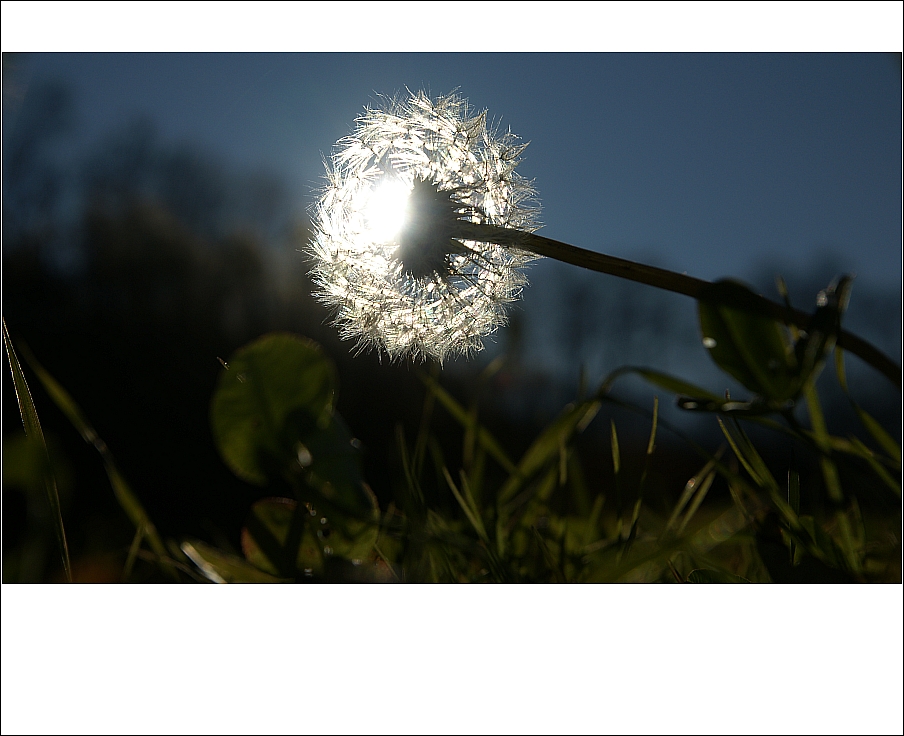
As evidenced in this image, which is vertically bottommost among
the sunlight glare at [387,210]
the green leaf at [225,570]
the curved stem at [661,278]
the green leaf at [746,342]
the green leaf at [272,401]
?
the green leaf at [225,570]

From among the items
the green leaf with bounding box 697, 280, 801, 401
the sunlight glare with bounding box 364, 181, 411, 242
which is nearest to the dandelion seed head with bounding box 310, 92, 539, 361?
the sunlight glare with bounding box 364, 181, 411, 242

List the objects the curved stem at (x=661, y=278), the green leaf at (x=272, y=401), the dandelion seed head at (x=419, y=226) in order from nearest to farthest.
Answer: the green leaf at (x=272, y=401), the curved stem at (x=661, y=278), the dandelion seed head at (x=419, y=226)

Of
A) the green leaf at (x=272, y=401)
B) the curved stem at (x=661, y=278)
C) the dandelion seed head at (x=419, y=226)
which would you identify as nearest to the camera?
the green leaf at (x=272, y=401)

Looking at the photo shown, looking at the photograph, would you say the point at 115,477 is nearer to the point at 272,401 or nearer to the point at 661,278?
the point at 272,401

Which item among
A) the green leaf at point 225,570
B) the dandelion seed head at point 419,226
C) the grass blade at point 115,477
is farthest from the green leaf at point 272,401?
the dandelion seed head at point 419,226

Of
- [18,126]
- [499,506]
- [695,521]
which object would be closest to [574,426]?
[499,506]

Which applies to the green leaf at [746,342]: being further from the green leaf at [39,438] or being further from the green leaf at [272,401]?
the green leaf at [39,438]

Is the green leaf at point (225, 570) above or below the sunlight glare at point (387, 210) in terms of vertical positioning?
below
